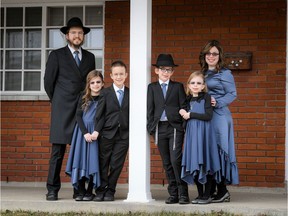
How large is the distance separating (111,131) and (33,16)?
3.13 meters

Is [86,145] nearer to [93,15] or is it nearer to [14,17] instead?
[93,15]

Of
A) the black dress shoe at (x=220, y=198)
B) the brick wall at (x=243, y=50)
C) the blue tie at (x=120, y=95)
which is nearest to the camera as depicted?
the black dress shoe at (x=220, y=198)

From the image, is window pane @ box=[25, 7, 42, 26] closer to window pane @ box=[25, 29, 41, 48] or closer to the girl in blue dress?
window pane @ box=[25, 29, 41, 48]

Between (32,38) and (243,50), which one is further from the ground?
(32,38)

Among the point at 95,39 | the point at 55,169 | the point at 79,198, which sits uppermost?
the point at 95,39

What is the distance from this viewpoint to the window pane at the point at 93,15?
9.98m

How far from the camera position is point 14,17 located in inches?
404

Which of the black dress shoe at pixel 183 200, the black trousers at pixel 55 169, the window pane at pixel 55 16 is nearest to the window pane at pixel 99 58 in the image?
the window pane at pixel 55 16

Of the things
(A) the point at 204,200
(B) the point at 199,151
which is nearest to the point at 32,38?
(B) the point at 199,151

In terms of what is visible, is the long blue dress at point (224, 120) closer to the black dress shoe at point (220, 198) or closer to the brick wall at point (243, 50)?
the black dress shoe at point (220, 198)

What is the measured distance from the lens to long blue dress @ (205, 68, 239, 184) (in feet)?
25.2

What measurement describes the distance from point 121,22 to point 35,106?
5.80 ft

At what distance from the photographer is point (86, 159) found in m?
7.78

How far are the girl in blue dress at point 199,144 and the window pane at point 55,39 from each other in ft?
10.2
